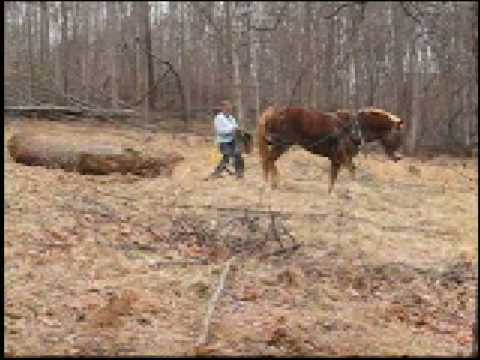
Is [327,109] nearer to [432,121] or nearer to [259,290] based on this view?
[432,121]

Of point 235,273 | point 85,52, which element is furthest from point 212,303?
point 85,52

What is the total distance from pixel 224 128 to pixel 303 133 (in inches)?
60.0

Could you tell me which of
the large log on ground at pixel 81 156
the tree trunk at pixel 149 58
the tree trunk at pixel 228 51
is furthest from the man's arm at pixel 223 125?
the tree trunk at pixel 149 58

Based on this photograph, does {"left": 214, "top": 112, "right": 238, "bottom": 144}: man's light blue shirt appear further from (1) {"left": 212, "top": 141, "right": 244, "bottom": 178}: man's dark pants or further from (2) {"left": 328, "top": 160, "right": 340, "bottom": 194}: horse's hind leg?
(2) {"left": 328, "top": 160, "right": 340, "bottom": 194}: horse's hind leg

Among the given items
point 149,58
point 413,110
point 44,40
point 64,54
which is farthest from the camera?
point 149,58

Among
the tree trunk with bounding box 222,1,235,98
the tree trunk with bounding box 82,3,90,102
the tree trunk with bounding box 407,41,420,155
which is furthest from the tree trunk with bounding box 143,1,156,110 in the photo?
the tree trunk with bounding box 407,41,420,155

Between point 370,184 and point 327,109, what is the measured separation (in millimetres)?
12758

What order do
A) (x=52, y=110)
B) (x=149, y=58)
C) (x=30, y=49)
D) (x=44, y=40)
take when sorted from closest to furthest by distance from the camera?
(x=52, y=110), (x=30, y=49), (x=44, y=40), (x=149, y=58)

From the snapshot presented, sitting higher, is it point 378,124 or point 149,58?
point 149,58

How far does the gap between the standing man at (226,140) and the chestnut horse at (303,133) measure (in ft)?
1.65

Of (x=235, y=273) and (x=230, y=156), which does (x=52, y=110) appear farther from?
(x=235, y=273)

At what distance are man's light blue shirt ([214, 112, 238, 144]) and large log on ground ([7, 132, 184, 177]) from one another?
53.9 inches

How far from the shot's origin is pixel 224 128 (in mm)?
17672

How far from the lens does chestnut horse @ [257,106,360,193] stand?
1745 centimetres
